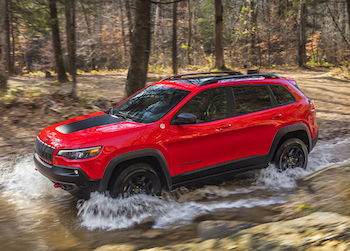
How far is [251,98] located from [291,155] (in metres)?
1.39

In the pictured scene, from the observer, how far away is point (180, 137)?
4332 millimetres

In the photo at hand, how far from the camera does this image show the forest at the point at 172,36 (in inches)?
532

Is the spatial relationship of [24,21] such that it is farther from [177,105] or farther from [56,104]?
[177,105]

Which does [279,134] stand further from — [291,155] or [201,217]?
[201,217]

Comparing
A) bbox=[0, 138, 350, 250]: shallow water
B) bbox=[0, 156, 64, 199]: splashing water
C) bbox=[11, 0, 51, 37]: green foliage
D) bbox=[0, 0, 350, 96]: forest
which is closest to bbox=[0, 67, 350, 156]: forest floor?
bbox=[0, 156, 64, 199]: splashing water

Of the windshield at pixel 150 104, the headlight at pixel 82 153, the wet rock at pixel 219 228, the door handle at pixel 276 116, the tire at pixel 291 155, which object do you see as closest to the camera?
the wet rock at pixel 219 228

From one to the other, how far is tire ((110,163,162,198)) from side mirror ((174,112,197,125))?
A: 746mm

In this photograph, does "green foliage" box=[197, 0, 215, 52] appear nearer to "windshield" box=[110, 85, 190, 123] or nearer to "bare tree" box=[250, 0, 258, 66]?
"bare tree" box=[250, 0, 258, 66]

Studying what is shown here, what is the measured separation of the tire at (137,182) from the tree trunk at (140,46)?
498 centimetres

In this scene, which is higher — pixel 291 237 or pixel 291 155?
pixel 291 155

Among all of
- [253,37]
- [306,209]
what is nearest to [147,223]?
[306,209]

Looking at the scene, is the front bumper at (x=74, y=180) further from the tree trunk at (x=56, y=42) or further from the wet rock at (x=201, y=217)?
the tree trunk at (x=56, y=42)

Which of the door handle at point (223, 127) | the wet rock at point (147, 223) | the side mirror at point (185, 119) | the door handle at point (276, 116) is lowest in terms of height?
the wet rock at point (147, 223)

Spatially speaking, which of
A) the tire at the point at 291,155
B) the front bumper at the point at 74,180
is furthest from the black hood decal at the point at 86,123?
the tire at the point at 291,155
